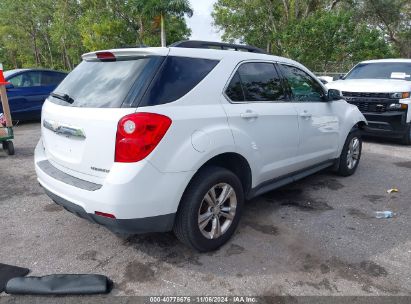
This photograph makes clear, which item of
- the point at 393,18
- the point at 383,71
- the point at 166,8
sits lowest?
the point at 383,71

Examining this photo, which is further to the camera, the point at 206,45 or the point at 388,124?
the point at 388,124

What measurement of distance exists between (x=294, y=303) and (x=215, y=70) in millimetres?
1981

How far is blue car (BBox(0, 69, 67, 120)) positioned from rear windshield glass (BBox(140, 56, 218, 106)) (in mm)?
7960

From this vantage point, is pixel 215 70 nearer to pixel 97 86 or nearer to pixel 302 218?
pixel 97 86

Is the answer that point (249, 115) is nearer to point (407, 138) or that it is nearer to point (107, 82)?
point (107, 82)

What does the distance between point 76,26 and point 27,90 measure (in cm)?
2592

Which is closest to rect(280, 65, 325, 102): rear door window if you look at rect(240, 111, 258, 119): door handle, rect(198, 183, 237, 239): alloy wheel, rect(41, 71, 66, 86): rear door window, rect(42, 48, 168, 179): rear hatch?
rect(240, 111, 258, 119): door handle

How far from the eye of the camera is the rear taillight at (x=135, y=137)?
2.54m

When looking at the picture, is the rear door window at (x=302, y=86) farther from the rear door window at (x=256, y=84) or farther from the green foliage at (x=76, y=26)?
the green foliage at (x=76, y=26)

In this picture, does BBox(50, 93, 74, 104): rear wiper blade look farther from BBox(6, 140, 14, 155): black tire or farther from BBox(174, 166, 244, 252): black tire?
BBox(6, 140, 14, 155): black tire

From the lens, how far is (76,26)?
32688 mm

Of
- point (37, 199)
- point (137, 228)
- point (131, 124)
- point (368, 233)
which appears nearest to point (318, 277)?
point (368, 233)

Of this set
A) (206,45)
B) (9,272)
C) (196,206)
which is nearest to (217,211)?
(196,206)

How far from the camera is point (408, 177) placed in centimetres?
552
